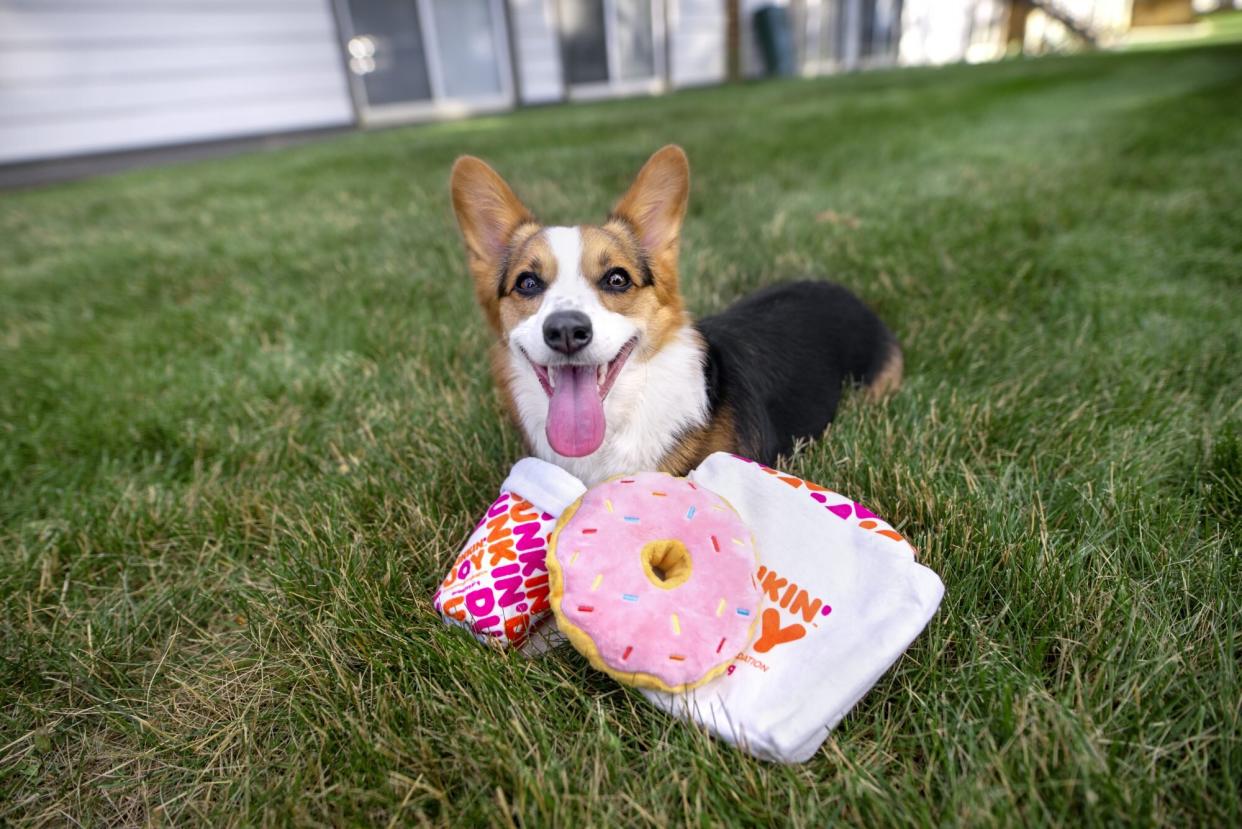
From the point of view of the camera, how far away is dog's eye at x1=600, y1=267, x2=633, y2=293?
189cm

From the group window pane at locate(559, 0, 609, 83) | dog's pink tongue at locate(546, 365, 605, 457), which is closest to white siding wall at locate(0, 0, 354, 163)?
window pane at locate(559, 0, 609, 83)

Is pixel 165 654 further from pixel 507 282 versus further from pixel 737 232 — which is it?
pixel 737 232

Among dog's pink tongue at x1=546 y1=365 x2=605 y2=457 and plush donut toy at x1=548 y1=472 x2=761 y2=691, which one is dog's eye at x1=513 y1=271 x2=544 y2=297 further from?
plush donut toy at x1=548 y1=472 x2=761 y2=691

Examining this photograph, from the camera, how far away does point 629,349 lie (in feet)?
5.94

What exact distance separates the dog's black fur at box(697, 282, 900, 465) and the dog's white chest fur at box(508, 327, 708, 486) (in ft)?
0.26

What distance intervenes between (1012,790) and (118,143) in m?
11.5

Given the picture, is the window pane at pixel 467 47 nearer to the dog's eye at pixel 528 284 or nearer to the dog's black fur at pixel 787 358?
the dog's black fur at pixel 787 358

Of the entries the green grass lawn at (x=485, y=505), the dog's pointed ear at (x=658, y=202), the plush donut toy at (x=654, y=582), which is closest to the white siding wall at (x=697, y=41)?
the green grass lawn at (x=485, y=505)

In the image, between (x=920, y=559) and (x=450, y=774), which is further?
(x=920, y=559)

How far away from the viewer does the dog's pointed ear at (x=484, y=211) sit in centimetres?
202

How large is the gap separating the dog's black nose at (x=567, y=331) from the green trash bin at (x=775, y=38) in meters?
17.9

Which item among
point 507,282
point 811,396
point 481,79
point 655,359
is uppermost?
point 481,79

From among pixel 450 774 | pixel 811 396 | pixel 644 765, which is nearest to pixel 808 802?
pixel 644 765

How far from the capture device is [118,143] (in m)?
8.97
